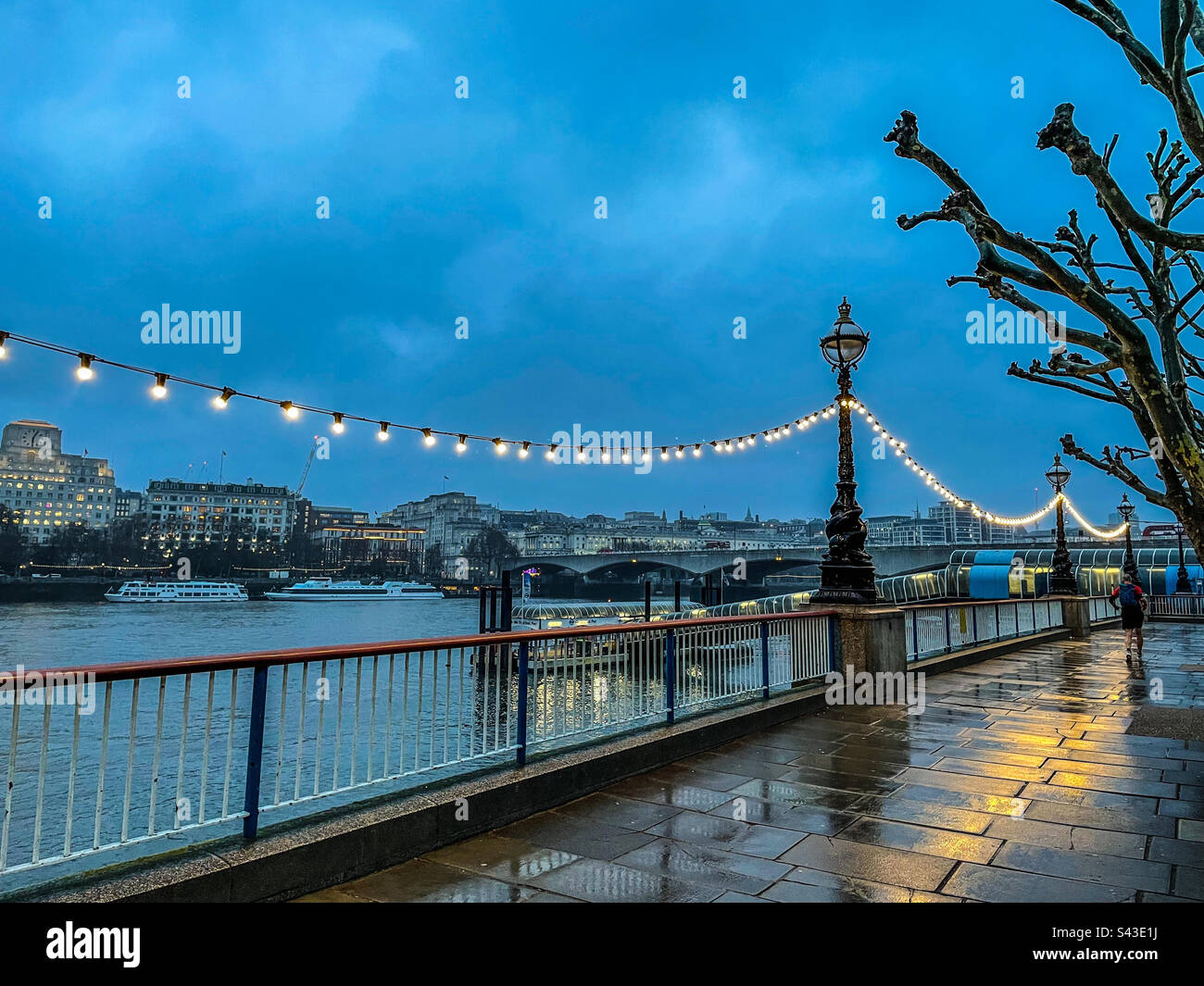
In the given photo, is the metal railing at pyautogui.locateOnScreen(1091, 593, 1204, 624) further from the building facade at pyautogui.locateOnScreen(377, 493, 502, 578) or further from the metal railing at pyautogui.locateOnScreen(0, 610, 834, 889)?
the building facade at pyautogui.locateOnScreen(377, 493, 502, 578)

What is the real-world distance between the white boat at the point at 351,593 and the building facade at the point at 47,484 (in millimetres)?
66632

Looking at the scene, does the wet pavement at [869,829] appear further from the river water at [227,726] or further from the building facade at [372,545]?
the building facade at [372,545]

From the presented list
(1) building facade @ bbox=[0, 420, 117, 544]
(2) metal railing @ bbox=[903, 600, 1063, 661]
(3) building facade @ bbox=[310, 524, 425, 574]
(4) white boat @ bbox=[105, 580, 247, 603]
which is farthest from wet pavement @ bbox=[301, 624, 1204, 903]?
(1) building facade @ bbox=[0, 420, 117, 544]

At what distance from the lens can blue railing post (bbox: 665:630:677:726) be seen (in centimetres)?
695

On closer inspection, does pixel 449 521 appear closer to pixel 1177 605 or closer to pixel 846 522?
pixel 1177 605

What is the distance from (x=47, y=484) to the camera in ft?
416

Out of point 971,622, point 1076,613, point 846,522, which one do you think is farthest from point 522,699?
point 1076,613

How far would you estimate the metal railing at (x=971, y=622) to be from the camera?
12.9 meters

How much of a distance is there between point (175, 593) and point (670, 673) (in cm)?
7506
